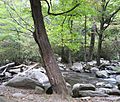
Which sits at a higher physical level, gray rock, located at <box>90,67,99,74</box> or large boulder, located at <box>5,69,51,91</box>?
large boulder, located at <box>5,69,51,91</box>

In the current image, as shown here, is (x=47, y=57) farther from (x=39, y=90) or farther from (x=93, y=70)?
(x=93, y=70)

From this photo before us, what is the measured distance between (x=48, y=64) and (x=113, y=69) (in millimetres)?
10273

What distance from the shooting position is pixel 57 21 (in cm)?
1402

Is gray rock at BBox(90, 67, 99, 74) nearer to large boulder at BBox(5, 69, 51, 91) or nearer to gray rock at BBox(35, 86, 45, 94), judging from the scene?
large boulder at BBox(5, 69, 51, 91)

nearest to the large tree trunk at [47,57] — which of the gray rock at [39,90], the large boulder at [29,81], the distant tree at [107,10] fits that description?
the gray rock at [39,90]

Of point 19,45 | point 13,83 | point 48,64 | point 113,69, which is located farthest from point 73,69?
point 48,64

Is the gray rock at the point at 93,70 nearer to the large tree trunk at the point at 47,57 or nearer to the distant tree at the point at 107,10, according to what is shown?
the distant tree at the point at 107,10

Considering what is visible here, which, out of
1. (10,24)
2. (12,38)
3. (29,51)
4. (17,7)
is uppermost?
(17,7)

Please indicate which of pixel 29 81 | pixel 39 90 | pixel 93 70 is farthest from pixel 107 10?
pixel 39 90

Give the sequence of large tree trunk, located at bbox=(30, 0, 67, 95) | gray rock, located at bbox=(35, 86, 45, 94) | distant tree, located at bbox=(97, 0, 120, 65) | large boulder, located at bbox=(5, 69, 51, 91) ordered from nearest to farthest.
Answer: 1. large tree trunk, located at bbox=(30, 0, 67, 95)
2. gray rock, located at bbox=(35, 86, 45, 94)
3. large boulder, located at bbox=(5, 69, 51, 91)
4. distant tree, located at bbox=(97, 0, 120, 65)

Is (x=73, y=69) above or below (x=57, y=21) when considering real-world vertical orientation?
below

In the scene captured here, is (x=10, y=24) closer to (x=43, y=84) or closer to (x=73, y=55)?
(x=73, y=55)

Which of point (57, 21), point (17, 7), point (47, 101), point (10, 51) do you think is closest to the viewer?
point (47, 101)

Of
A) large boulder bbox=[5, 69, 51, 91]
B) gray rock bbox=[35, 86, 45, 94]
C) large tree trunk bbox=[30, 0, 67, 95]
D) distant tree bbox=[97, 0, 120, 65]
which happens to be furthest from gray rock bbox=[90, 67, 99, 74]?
large tree trunk bbox=[30, 0, 67, 95]
